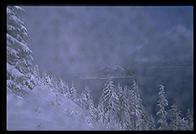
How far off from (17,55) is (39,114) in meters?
2.21

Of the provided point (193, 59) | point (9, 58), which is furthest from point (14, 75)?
point (193, 59)

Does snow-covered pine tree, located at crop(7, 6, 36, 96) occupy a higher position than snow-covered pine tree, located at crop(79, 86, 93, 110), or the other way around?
snow-covered pine tree, located at crop(7, 6, 36, 96)

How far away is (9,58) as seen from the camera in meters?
6.86

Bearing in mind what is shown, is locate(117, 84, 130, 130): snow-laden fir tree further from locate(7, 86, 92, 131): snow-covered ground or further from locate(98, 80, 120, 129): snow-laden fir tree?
locate(7, 86, 92, 131): snow-covered ground

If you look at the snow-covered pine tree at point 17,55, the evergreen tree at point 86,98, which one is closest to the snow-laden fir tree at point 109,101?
the evergreen tree at point 86,98

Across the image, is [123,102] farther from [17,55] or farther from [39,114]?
[17,55]

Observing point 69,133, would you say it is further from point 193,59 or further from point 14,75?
point 193,59

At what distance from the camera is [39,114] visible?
6262 millimetres

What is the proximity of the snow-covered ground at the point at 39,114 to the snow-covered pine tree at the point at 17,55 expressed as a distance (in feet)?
1.29

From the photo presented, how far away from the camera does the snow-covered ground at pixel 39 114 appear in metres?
5.53

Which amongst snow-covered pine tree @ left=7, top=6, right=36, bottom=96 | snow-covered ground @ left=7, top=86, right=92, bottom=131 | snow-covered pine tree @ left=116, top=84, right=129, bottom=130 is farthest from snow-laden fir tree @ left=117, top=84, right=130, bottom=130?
snow-covered pine tree @ left=7, top=6, right=36, bottom=96

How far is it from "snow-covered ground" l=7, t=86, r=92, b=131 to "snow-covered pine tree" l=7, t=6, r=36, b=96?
1.29 feet

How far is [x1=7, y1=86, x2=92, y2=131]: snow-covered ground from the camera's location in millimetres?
5527
